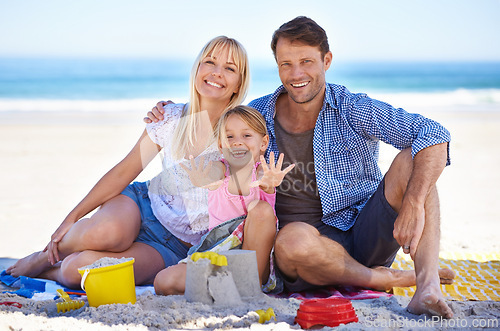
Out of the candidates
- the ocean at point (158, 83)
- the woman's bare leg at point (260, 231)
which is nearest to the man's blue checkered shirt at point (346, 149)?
the woman's bare leg at point (260, 231)

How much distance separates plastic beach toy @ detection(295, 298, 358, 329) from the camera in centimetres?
229

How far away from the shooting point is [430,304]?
7.86ft

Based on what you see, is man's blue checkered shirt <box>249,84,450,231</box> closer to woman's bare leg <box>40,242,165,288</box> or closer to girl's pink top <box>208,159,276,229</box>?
girl's pink top <box>208,159,276,229</box>

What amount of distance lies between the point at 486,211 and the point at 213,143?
11.3 feet

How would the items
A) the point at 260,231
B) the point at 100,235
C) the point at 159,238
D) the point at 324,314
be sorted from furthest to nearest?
the point at 159,238 < the point at 100,235 < the point at 260,231 < the point at 324,314

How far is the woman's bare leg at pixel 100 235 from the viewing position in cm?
314

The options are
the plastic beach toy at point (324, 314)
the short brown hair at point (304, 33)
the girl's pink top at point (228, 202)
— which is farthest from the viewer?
the short brown hair at point (304, 33)

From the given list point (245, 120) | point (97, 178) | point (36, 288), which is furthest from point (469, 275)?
point (97, 178)

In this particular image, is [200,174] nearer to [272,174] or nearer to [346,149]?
[272,174]

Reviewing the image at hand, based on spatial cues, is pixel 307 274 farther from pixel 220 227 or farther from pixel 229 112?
pixel 229 112

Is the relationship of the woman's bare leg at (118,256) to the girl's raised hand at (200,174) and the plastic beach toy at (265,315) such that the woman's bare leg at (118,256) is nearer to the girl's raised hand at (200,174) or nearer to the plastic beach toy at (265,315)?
the girl's raised hand at (200,174)

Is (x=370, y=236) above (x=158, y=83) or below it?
below

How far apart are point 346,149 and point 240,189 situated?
71 centimetres

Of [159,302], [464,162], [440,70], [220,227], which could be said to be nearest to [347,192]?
[220,227]
